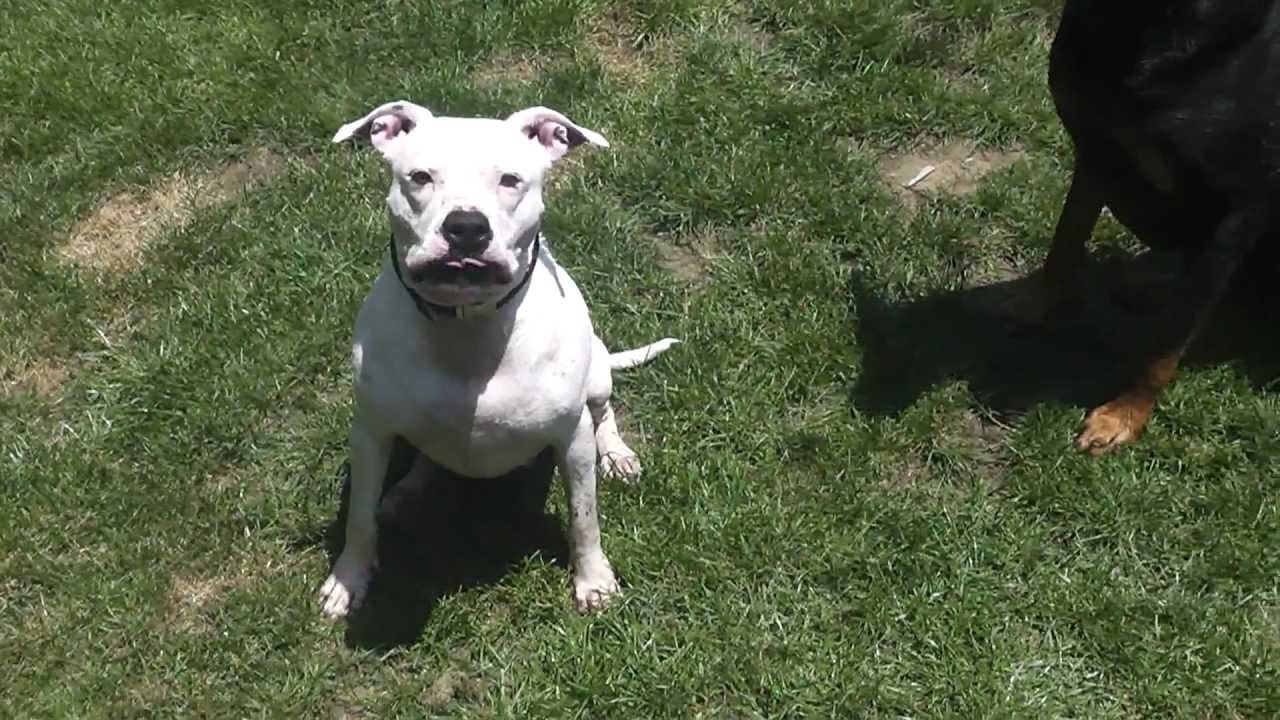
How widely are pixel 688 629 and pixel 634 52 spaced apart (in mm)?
2738

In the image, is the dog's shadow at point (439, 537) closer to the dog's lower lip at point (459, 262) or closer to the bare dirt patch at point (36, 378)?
the bare dirt patch at point (36, 378)

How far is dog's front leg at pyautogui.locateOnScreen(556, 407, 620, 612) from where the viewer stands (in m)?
3.38

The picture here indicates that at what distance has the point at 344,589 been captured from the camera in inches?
141

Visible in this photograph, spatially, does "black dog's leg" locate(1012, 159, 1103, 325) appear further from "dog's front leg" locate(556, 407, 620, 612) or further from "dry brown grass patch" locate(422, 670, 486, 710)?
"dry brown grass patch" locate(422, 670, 486, 710)

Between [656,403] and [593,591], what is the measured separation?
0.76 metres

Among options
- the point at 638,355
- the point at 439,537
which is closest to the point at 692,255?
the point at 638,355

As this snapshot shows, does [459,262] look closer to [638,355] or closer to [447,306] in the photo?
[447,306]

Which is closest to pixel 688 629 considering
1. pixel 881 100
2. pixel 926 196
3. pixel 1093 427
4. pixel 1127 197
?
pixel 1093 427

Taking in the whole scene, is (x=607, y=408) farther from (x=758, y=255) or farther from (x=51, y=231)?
(x=51, y=231)

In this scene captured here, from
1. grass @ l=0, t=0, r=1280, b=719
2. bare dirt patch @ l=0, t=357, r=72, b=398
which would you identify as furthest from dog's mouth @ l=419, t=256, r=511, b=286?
bare dirt patch @ l=0, t=357, r=72, b=398

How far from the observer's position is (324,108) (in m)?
5.16

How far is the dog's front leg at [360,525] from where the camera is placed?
331 cm

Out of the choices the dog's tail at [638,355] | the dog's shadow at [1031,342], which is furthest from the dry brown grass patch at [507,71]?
the dog's shadow at [1031,342]

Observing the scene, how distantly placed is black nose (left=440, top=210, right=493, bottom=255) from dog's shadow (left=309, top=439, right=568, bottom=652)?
1194 mm
